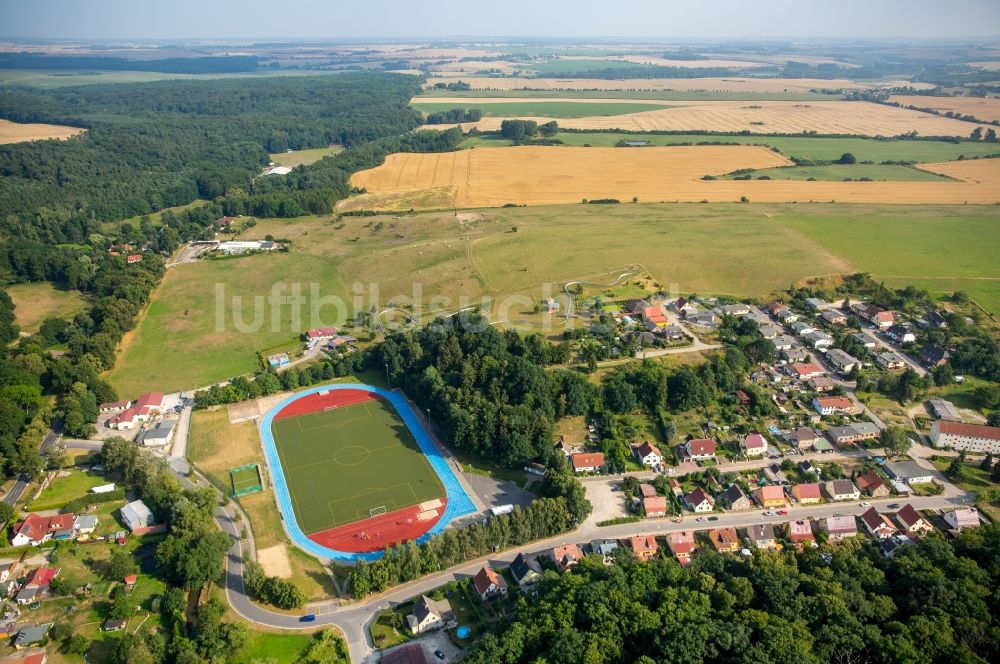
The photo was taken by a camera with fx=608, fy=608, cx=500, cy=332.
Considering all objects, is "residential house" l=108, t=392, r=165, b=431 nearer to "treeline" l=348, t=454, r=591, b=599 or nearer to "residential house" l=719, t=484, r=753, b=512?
"treeline" l=348, t=454, r=591, b=599

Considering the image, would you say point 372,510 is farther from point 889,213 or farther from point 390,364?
point 889,213

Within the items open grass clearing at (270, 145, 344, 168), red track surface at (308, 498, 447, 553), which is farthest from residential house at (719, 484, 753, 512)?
open grass clearing at (270, 145, 344, 168)

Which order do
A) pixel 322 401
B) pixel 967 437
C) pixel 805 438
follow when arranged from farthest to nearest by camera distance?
pixel 322 401
pixel 805 438
pixel 967 437

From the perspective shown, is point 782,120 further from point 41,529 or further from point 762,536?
point 41,529

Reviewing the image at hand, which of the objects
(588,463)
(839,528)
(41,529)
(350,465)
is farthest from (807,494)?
(41,529)

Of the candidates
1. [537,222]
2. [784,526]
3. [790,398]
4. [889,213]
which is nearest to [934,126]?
[889,213]
